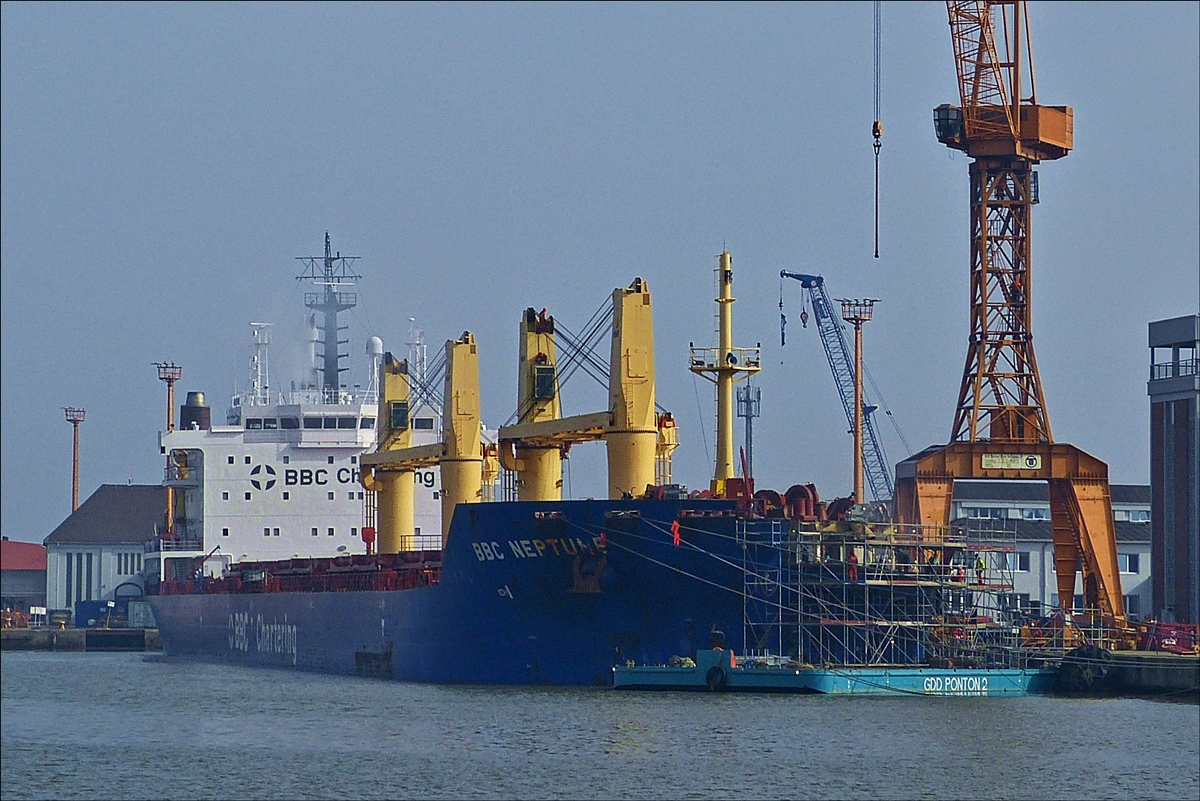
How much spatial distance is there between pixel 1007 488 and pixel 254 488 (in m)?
24.4

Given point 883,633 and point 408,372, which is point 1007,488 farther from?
point 883,633

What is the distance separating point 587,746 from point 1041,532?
1347 inches

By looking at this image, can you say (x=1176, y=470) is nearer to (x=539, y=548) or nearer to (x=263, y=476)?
(x=539, y=548)

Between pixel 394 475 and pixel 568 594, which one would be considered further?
pixel 394 475

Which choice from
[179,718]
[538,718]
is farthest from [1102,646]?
[179,718]

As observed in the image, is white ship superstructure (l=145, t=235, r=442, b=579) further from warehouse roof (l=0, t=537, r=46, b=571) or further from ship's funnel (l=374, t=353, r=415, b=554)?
warehouse roof (l=0, t=537, r=46, b=571)

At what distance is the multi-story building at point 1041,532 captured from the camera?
189 ft

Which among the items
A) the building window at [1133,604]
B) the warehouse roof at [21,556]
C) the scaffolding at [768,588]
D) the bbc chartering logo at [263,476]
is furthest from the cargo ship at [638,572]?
the warehouse roof at [21,556]

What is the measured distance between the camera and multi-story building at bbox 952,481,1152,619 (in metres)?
57.8

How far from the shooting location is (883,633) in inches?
1415

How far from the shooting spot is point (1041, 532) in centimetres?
6091

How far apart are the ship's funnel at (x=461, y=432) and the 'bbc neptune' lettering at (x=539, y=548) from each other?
6417 millimetres

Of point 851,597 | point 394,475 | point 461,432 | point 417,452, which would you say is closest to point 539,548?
point 851,597

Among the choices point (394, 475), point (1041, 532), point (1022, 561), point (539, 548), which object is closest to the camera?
point (539, 548)
